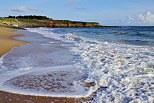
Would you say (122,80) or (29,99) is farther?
(122,80)

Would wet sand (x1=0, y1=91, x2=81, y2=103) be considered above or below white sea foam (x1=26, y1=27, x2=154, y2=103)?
below

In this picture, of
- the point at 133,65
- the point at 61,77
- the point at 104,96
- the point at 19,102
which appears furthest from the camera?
the point at 133,65

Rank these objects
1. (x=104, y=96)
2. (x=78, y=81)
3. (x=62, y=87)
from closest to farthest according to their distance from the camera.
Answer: (x=104, y=96) → (x=62, y=87) → (x=78, y=81)

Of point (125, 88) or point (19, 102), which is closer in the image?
point (19, 102)

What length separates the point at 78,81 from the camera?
498 cm

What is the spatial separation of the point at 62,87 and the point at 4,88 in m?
1.34

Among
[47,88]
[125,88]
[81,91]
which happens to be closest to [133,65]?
[125,88]

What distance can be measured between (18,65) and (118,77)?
11.8 feet

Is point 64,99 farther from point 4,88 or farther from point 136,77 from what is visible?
point 136,77

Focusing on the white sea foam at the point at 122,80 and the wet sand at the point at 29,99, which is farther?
the white sea foam at the point at 122,80

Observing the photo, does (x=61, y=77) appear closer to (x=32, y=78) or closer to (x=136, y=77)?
(x=32, y=78)

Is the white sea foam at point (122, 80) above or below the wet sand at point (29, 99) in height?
above

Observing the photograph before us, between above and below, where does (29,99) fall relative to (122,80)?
below

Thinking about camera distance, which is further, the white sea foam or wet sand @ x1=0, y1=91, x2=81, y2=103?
the white sea foam
